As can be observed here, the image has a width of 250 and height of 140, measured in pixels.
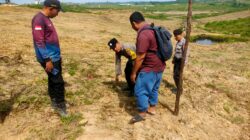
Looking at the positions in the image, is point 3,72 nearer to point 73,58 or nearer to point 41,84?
point 41,84

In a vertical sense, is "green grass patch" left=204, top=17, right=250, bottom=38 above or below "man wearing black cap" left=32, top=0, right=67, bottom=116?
below

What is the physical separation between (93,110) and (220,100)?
156 inches

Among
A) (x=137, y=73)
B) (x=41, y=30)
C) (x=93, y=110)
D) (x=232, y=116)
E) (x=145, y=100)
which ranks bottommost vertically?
(x=232, y=116)

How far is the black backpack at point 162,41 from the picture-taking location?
20.6 feet

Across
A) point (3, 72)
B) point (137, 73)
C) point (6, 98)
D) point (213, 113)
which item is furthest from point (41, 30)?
point (213, 113)

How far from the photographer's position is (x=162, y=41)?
6.35 meters

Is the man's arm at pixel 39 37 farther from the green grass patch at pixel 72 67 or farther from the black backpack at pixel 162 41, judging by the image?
the green grass patch at pixel 72 67

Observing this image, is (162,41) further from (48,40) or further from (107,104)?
(107,104)

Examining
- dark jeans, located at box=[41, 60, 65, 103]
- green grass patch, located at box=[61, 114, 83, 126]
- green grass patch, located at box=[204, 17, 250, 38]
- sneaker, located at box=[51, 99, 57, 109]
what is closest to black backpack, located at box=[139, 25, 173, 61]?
dark jeans, located at box=[41, 60, 65, 103]

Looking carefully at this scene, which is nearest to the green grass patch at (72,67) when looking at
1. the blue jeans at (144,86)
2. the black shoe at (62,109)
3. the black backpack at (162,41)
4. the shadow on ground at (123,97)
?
the shadow on ground at (123,97)

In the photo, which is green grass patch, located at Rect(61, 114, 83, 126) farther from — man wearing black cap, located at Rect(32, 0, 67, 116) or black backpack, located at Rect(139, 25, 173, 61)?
black backpack, located at Rect(139, 25, 173, 61)

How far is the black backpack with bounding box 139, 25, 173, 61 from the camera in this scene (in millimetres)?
6289

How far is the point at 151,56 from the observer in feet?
21.2

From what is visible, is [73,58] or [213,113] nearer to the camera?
[213,113]
